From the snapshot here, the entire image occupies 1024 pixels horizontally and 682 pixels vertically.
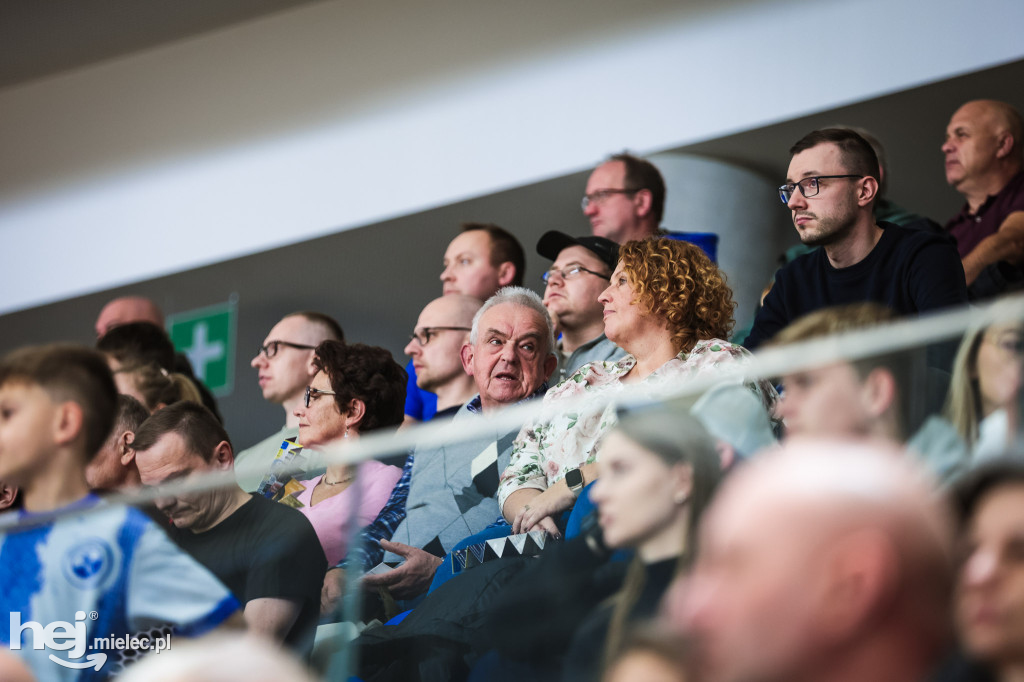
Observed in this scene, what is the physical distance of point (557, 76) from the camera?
5762mm

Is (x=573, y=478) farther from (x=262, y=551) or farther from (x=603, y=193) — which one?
(x=603, y=193)

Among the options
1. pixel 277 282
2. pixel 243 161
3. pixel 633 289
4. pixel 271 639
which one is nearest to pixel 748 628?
pixel 271 639

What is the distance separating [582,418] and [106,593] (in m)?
0.83

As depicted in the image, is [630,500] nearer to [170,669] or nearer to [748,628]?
[748,628]

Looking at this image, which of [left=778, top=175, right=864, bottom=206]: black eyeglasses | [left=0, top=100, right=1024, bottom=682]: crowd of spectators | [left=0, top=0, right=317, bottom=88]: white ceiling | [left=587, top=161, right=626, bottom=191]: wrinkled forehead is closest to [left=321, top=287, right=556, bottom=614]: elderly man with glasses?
[left=0, top=100, right=1024, bottom=682]: crowd of spectators

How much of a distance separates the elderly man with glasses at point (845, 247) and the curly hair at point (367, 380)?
97 cm

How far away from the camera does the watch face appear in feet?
7.88

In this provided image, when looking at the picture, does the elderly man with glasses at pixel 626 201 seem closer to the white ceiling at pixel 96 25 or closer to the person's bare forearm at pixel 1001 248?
the person's bare forearm at pixel 1001 248

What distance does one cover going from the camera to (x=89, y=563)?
204 cm

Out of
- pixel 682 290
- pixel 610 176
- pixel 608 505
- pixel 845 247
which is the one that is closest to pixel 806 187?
pixel 845 247

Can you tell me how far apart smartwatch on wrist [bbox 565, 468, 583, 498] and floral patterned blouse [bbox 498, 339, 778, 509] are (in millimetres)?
16

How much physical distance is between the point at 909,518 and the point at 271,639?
998 millimetres

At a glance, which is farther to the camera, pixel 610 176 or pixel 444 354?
pixel 610 176

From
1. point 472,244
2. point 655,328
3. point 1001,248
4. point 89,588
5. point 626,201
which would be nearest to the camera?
point 89,588
